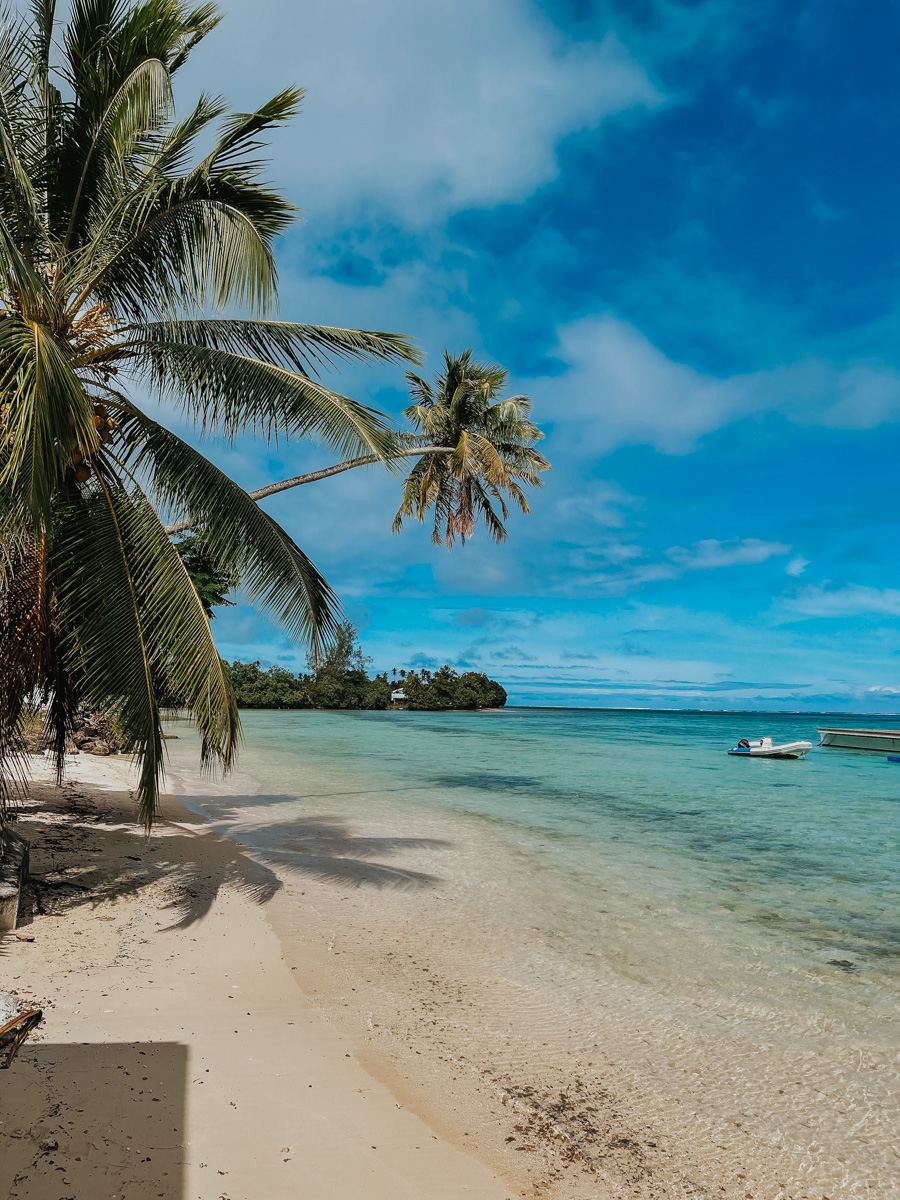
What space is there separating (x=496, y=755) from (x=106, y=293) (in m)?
23.4

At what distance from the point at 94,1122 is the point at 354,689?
246 ft

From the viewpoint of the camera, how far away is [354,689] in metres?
77.0

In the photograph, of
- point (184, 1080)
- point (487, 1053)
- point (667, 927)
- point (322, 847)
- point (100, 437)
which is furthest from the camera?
point (322, 847)

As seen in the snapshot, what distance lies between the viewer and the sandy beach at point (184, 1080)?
2779mm

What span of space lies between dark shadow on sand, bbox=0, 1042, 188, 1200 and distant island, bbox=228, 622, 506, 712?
198 feet

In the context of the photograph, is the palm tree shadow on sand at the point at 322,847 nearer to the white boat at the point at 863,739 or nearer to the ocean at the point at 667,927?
the ocean at the point at 667,927

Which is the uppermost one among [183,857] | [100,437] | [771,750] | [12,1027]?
Result: [100,437]

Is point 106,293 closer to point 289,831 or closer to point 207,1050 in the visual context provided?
point 207,1050

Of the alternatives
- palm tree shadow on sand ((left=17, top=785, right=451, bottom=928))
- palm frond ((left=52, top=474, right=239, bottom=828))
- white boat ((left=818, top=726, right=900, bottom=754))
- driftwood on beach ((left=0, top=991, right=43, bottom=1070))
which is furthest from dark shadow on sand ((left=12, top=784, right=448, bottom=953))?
white boat ((left=818, top=726, right=900, bottom=754))

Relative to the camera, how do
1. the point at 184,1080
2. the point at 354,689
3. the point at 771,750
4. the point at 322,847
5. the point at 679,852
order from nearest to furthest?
the point at 184,1080
the point at 322,847
the point at 679,852
the point at 771,750
the point at 354,689

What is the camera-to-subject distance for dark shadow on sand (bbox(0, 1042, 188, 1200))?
262 centimetres

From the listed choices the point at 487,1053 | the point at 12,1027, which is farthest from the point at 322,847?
the point at 12,1027

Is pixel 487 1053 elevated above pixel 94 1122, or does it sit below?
below

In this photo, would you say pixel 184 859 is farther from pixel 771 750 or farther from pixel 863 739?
pixel 863 739
